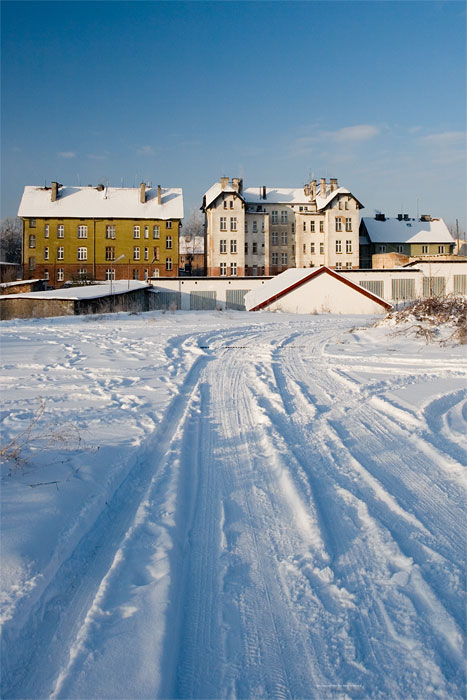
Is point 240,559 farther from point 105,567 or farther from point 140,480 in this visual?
point 140,480

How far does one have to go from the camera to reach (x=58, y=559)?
3209 mm

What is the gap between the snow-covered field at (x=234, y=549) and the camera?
2365mm

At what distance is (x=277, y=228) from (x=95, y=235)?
76.9 ft

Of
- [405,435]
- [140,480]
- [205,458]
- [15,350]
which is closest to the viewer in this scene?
[140,480]

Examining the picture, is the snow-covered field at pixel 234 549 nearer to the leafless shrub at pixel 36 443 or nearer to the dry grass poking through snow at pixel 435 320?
the leafless shrub at pixel 36 443

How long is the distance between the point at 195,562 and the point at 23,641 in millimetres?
1051

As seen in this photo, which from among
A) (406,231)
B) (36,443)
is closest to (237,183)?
(406,231)

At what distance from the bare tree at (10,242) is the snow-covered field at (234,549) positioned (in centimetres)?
9102

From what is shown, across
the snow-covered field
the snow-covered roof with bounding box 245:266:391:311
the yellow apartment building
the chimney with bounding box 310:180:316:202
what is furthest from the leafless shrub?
the chimney with bounding box 310:180:316:202

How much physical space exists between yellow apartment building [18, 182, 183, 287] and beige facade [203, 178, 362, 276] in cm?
542

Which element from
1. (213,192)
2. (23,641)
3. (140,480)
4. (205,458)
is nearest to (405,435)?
(205,458)

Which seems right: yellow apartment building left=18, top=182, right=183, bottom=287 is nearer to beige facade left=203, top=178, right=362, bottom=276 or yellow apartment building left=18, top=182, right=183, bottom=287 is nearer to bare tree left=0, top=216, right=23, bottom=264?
beige facade left=203, top=178, right=362, bottom=276

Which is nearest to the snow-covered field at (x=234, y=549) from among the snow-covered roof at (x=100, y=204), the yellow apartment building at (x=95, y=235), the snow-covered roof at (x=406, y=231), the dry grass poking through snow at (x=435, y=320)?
the dry grass poking through snow at (x=435, y=320)

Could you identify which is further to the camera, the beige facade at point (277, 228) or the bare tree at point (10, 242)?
the bare tree at point (10, 242)
